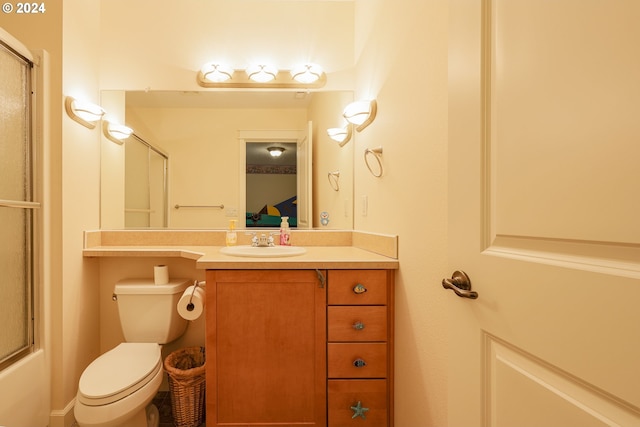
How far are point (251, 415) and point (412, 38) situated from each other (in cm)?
173

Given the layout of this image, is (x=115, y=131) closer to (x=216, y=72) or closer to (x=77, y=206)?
(x=77, y=206)

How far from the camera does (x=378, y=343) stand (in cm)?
137

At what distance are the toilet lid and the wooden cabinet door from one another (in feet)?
0.97

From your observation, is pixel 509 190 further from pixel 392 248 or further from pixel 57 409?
pixel 57 409

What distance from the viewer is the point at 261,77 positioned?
78.0 inches

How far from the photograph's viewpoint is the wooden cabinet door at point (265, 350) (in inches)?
53.2

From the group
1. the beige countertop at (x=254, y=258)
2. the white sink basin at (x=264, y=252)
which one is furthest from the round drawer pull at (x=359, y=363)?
the white sink basin at (x=264, y=252)

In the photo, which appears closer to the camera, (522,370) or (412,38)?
(522,370)

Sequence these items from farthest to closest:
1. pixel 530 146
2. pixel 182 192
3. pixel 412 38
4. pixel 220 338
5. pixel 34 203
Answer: pixel 182 192 < pixel 34 203 < pixel 220 338 < pixel 412 38 < pixel 530 146

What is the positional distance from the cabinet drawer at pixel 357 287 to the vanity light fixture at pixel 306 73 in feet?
4.30

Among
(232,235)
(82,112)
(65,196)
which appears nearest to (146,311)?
(232,235)

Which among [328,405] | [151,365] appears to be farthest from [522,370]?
[151,365]

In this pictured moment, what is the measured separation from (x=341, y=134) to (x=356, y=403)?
4.97ft

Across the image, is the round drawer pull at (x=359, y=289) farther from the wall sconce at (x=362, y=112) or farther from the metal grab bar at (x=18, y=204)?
the metal grab bar at (x=18, y=204)
